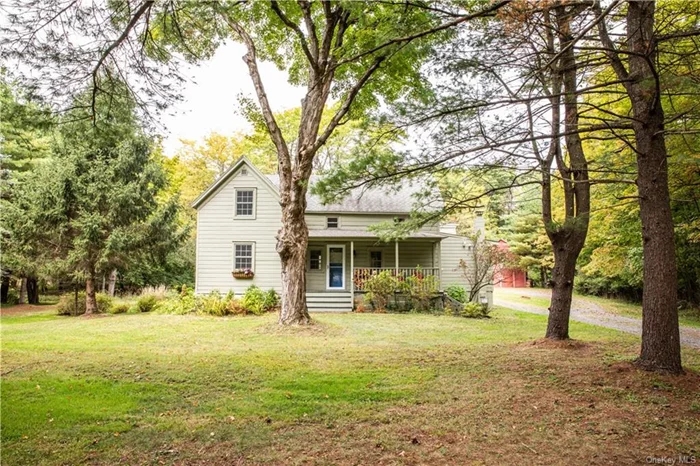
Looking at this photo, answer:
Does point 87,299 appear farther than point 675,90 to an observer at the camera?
Yes

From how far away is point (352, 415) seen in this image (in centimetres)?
416

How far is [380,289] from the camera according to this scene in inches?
599

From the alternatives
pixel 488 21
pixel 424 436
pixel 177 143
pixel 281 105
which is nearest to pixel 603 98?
pixel 488 21

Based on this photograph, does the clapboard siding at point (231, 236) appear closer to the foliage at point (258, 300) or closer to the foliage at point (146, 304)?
the foliage at point (258, 300)

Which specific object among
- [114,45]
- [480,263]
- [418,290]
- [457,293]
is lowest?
[457,293]

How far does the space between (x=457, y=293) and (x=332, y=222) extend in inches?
249

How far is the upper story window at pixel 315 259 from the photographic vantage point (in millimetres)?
17953

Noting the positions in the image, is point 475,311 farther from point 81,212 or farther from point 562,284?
point 81,212

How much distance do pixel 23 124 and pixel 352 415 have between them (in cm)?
528

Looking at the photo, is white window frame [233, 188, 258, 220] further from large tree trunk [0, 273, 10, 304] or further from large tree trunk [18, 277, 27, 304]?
large tree trunk [18, 277, 27, 304]

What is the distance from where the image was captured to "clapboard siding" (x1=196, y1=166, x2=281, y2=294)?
16.6 metres

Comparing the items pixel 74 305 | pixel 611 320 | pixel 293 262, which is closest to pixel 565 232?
pixel 293 262

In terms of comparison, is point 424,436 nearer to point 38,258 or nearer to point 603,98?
point 603,98

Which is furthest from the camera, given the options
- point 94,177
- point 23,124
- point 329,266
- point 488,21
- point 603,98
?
point 329,266
